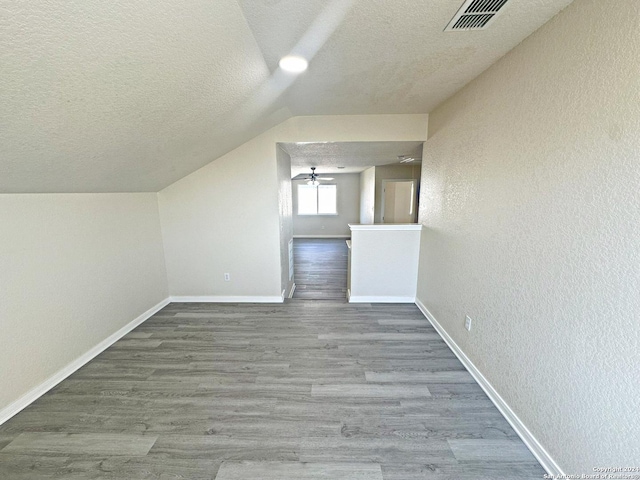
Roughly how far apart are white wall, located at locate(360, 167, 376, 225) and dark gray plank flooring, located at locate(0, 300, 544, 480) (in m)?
4.56

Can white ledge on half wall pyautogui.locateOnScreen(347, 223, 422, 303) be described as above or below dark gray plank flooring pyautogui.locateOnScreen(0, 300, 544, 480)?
above

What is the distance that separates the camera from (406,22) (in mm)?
1373

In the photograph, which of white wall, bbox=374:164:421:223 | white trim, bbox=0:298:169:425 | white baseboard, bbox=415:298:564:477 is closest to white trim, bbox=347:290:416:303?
white baseboard, bbox=415:298:564:477

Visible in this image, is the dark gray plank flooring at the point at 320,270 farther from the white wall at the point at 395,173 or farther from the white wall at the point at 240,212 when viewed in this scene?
the white wall at the point at 395,173

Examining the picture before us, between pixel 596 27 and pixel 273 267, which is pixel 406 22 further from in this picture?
pixel 273 267

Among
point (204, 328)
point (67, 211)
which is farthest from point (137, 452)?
point (67, 211)

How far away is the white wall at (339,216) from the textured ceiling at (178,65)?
20.4 ft

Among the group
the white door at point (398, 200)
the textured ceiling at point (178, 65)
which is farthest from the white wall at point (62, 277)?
the white door at point (398, 200)

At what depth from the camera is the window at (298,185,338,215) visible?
8.79m

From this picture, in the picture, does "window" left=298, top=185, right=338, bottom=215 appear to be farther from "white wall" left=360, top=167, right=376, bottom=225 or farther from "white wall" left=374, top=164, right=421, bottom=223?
"white wall" left=374, top=164, right=421, bottom=223

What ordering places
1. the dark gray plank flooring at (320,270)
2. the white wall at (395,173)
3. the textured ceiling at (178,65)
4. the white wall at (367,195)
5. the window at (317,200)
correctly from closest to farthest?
the textured ceiling at (178,65)
the dark gray plank flooring at (320,270)
the white wall at (395,173)
the white wall at (367,195)
the window at (317,200)

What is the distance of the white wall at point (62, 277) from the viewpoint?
5.86 ft

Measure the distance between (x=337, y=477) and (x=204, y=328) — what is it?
211cm

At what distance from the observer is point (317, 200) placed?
8844mm
